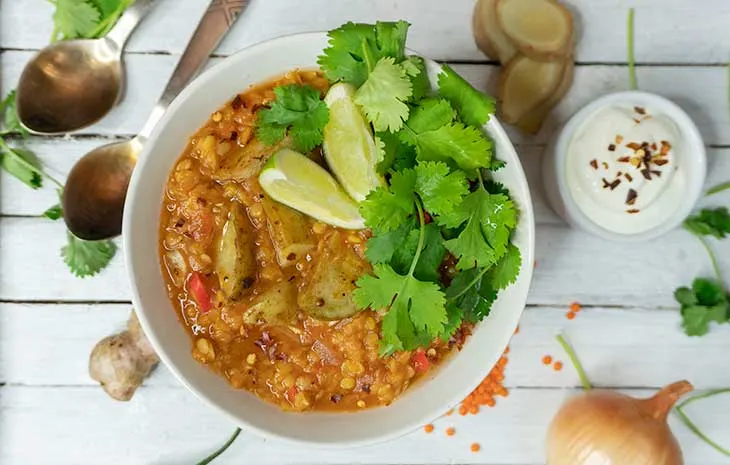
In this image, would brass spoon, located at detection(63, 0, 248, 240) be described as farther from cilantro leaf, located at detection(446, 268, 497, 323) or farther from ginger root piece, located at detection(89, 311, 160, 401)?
cilantro leaf, located at detection(446, 268, 497, 323)

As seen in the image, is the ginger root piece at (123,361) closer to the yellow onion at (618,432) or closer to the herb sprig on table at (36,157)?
the herb sprig on table at (36,157)

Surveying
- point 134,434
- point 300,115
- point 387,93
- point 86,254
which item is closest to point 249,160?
point 300,115

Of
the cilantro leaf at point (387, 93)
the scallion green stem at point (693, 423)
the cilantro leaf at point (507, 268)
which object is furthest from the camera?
the scallion green stem at point (693, 423)

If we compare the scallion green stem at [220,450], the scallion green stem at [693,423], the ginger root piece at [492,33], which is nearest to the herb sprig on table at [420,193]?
the ginger root piece at [492,33]

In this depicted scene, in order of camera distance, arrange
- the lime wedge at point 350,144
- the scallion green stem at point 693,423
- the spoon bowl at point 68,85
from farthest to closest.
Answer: the scallion green stem at point 693,423 → the spoon bowl at point 68,85 → the lime wedge at point 350,144

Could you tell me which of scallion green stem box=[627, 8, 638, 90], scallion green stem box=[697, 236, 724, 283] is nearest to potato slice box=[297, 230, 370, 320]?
scallion green stem box=[627, 8, 638, 90]

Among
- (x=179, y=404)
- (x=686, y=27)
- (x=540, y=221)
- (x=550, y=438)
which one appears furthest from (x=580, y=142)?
(x=179, y=404)

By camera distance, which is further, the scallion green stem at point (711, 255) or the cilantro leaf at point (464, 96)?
the scallion green stem at point (711, 255)
